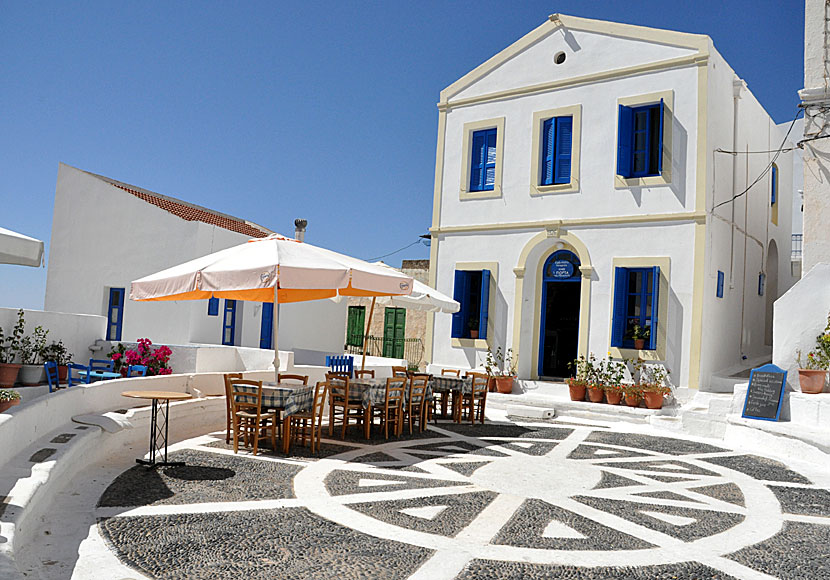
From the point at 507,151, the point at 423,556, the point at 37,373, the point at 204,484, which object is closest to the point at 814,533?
the point at 423,556

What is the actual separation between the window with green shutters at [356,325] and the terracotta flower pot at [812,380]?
633 inches

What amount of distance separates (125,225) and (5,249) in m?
11.2

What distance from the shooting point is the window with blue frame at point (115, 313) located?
54.0ft

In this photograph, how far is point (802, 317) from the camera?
35.1 feet

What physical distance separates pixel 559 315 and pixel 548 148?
4.30 m

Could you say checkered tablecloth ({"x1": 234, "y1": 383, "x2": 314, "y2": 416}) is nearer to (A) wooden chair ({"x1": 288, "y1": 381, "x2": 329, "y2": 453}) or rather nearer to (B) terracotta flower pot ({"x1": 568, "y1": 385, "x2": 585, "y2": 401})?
(A) wooden chair ({"x1": 288, "y1": 381, "x2": 329, "y2": 453})

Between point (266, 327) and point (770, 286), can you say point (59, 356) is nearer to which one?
point (266, 327)

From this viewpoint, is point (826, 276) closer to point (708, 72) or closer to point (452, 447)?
point (708, 72)

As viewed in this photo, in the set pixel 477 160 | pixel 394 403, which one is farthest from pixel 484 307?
pixel 394 403

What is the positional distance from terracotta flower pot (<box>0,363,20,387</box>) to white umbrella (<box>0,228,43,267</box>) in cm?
310

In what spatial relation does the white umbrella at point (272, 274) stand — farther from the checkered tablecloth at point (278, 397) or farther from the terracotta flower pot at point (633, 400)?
the terracotta flower pot at point (633, 400)

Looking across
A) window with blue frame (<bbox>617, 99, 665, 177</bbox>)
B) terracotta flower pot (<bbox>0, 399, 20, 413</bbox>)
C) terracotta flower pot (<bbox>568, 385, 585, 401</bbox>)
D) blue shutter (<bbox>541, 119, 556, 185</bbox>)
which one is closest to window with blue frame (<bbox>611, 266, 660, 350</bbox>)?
terracotta flower pot (<bbox>568, 385, 585, 401</bbox>)

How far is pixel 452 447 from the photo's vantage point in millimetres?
8453

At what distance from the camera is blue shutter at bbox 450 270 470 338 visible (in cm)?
1512
